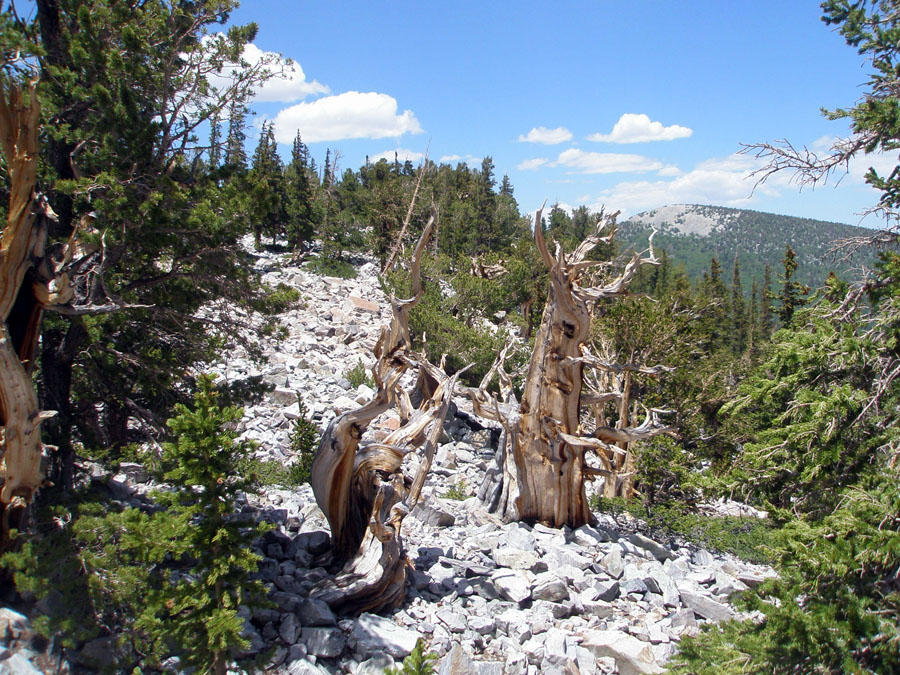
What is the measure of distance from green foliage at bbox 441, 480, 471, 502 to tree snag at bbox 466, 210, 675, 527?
188 centimetres

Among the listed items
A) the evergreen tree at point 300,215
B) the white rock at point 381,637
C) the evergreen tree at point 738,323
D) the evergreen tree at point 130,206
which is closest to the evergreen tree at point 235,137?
the evergreen tree at point 130,206

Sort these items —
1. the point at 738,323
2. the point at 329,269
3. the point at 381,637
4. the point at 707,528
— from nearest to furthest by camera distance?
the point at 381,637
the point at 707,528
the point at 329,269
the point at 738,323

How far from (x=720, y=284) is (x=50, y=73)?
48552 mm

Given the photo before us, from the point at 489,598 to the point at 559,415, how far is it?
3039 millimetres

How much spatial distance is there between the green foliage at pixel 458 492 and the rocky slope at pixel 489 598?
4 cm

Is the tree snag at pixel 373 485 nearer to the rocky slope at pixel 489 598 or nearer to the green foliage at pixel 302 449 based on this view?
the rocky slope at pixel 489 598

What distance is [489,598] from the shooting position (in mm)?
6375

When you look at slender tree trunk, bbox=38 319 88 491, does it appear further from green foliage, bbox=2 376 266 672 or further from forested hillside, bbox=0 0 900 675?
green foliage, bbox=2 376 266 672

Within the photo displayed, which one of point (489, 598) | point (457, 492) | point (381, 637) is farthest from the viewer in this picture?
point (457, 492)

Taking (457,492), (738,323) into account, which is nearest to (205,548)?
(457,492)

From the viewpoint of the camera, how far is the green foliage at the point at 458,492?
10.8 m

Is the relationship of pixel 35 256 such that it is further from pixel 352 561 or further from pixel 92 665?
pixel 352 561

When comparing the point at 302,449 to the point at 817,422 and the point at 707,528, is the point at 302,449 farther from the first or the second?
the point at 817,422

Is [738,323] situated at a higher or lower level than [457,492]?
higher
